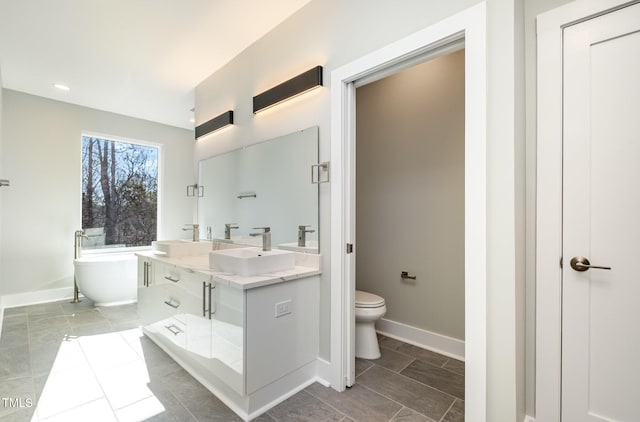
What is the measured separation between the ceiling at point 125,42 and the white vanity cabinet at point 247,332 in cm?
188

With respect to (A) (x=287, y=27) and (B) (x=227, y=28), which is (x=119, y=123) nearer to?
(B) (x=227, y=28)

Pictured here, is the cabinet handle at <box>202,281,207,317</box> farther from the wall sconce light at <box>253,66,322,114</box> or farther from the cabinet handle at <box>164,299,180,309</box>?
the wall sconce light at <box>253,66,322,114</box>

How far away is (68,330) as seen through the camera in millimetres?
2914

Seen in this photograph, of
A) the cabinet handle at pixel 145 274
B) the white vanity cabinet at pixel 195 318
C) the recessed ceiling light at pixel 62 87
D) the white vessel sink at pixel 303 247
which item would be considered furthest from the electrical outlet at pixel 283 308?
the recessed ceiling light at pixel 62 87

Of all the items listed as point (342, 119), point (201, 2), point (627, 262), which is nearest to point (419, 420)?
point (627, 262)

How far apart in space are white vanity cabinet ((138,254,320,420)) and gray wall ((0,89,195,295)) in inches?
112

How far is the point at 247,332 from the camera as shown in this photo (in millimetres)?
1650

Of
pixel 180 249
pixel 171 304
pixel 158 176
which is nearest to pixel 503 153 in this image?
pixel 171 304

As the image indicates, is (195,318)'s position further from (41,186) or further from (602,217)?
(41,186)

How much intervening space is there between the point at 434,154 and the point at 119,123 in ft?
14.5

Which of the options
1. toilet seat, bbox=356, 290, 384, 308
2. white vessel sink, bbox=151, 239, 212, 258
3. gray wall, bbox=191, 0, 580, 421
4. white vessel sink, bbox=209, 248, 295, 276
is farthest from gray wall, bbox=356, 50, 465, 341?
white vessel sink, bbox=151, 239, 212, 258

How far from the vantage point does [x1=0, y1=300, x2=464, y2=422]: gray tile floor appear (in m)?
1.69

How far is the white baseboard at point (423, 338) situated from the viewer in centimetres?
238

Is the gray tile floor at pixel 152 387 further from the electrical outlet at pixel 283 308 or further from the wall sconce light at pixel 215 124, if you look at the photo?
the wall sconce light at pixel 215 124
